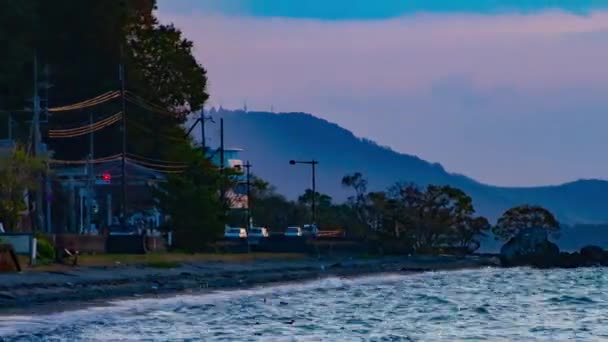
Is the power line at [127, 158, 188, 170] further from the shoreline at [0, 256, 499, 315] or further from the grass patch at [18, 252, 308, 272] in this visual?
the shoreline at [0, 256, 499, 315]

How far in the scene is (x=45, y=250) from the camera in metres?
50.3

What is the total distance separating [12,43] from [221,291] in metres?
41.6

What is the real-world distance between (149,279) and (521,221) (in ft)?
254

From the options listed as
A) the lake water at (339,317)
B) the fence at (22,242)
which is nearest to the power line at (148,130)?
the lake water at (339,317)

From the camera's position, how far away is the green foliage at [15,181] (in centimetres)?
5869

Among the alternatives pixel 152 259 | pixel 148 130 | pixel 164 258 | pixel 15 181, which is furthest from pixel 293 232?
pixel 15 181

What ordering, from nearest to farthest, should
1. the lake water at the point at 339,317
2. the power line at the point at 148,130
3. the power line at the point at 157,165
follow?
1. the lake water at the point at 339,317
2. the power line at the point at 157,165
3. the power line at the point at 148,130

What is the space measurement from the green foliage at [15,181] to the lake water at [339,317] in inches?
515

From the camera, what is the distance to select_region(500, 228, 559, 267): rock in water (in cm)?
9931

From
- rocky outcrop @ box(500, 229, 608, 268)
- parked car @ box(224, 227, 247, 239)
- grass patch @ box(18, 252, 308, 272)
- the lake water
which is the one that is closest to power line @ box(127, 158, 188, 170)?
parked car @ box(224, 227, 247, 239)

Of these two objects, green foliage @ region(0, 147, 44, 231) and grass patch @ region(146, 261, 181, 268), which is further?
green foliage @ region(0, 147, 44, 231)

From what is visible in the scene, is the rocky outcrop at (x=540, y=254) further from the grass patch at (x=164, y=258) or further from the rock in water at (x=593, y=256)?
the grass patch at (x=164, y=258)

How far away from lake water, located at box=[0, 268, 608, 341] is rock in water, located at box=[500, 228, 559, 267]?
4149 cm

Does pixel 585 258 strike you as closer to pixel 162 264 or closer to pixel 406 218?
pixel 406 218
